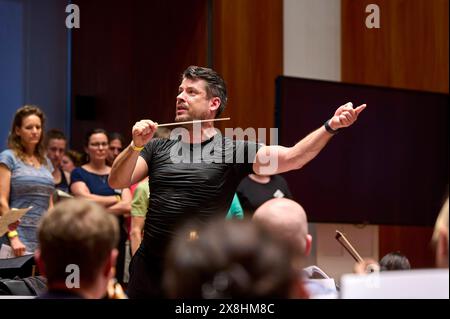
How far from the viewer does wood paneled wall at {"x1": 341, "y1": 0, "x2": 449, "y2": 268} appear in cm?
633

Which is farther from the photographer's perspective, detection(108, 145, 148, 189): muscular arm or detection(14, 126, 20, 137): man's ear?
detection(14, 126, 20, 137): man's ear

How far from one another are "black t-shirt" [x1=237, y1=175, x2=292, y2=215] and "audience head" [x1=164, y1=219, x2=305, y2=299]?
11.8 feet

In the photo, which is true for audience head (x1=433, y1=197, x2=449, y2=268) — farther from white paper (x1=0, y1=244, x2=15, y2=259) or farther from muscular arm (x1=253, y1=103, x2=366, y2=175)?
white paper (x1=0, y1=244, x2=15, y2=259)

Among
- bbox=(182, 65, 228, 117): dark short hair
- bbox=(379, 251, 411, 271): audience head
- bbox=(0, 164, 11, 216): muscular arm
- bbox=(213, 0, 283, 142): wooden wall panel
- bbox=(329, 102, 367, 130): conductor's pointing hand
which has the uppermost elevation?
bbox=(213, 0, 283, 142): wooden wall panel

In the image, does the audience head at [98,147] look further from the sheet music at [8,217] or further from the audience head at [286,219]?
the audience head at [286,219]

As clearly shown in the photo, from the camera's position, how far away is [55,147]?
19.4 ft

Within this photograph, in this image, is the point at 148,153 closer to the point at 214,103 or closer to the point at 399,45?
the point at 214,103

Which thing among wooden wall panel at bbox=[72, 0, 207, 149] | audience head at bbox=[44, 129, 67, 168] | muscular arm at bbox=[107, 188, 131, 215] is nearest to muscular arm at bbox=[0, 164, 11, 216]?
muscular arm at bbox=[107, 188, 131, 215]

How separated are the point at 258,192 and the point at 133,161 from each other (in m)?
1.80

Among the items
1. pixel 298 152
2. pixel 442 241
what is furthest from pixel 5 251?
pixel 442 241
